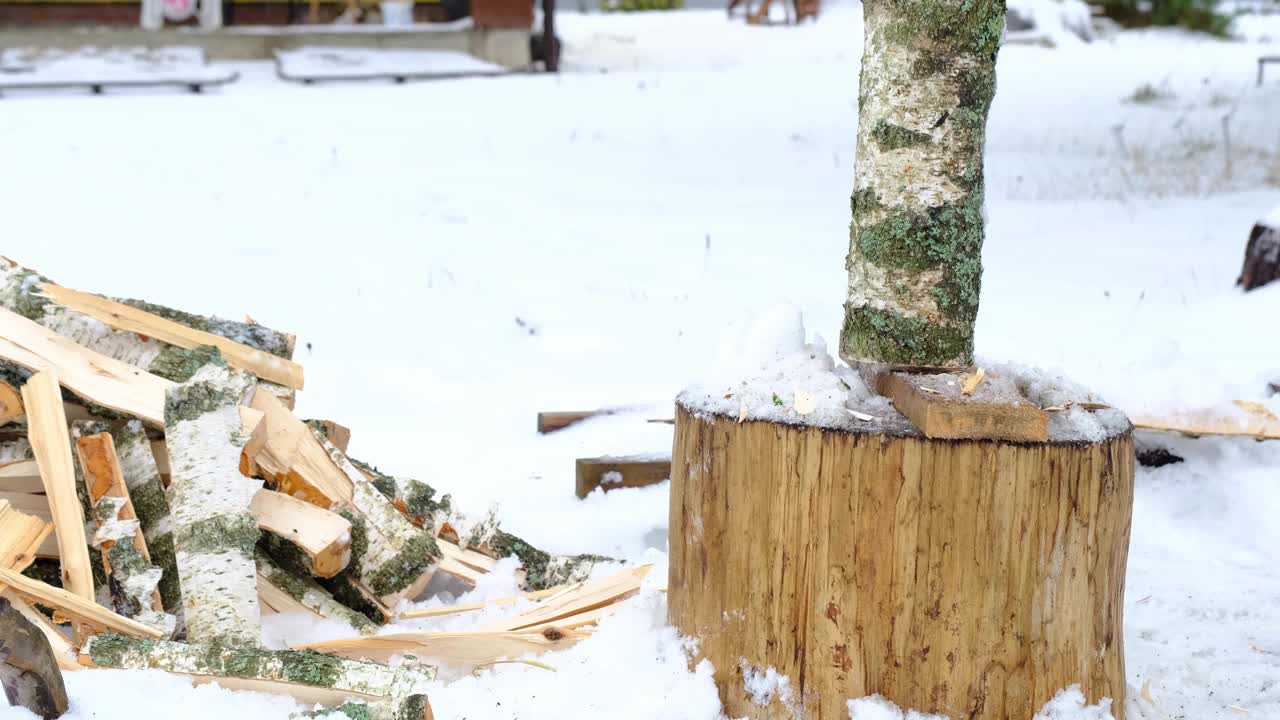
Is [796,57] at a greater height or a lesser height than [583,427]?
greater

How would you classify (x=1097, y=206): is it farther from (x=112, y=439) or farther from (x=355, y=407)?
(x=112, y=439)

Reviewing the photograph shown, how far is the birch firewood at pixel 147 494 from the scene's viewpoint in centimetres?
305

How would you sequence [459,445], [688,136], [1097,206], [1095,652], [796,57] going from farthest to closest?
[796,57] < [688,136] < [1097,206] < [459,445] < [1095,652]

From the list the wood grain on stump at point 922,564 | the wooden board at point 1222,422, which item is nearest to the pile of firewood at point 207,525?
the wood grain on stump at point 922,564

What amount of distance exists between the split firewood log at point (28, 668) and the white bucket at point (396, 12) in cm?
1518

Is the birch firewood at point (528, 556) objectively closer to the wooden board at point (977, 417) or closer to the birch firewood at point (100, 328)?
the birch firewood at point (100, 328)

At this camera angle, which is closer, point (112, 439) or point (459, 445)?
point (112, 439)

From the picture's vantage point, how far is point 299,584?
3.13 meters

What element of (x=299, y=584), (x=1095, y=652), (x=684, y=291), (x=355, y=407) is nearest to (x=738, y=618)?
(x=1095, y=652)

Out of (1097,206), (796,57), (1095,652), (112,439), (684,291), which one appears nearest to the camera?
(1095,652)

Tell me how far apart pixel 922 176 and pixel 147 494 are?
6.54 ft

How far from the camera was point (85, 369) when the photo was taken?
316 cm

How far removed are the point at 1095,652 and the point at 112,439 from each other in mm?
2306

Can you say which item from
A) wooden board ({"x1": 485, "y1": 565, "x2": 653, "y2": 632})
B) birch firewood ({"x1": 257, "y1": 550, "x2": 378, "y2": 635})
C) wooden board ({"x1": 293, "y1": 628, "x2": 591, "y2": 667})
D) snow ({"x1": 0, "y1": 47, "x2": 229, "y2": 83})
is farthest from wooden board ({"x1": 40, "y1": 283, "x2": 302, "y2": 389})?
snow ({"x1": 0, "y1": 47, "x2": 229, "y2": 83})
